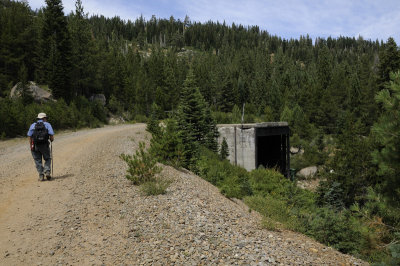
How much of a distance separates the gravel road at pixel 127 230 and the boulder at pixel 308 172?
27.6 meters

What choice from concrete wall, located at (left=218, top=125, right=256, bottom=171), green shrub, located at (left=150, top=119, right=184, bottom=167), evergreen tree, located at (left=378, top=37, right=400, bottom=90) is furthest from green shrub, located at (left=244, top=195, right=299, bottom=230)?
evergreen tree, located at (left=378, top=37, right=400, bottom=90)

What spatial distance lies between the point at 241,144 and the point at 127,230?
64.7 feet

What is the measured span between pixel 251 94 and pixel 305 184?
45395 mm

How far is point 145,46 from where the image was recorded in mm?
143375

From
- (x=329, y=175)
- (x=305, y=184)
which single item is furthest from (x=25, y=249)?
(x=305, y=184)

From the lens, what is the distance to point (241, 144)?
2459 cm

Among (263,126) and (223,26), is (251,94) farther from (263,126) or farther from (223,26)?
(223,26)

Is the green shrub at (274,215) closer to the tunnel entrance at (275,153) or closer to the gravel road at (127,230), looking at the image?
the gravel road at (127,230)

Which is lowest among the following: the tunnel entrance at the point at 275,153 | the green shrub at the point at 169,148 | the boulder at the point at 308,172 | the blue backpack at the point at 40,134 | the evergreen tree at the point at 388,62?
the boulder at the point at 308,172

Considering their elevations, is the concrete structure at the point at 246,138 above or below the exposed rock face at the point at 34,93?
below

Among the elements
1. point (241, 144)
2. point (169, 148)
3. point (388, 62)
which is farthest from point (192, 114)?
point (388, 62)

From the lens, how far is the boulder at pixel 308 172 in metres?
33.0

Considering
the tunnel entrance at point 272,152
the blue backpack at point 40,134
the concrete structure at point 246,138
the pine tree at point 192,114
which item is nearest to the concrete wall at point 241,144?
the concrete structure at point 246,138

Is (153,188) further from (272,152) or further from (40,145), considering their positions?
(272,152)
